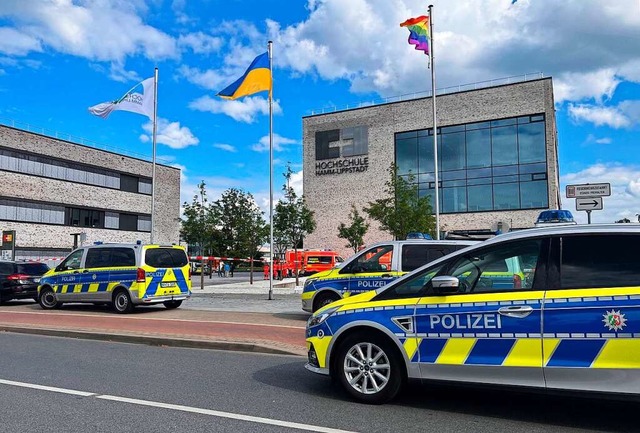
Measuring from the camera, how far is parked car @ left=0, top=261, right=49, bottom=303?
18.6 metres

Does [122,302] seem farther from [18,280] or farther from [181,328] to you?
[18,280]

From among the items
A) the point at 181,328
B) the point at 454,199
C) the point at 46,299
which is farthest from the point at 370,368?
the point at 454,199

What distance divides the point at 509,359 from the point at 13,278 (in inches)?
719

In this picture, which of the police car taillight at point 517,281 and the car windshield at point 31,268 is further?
the car windshield at point 31,268

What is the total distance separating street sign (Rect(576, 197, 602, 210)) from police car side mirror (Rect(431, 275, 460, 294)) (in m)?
7.85

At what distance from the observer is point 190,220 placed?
34.5m

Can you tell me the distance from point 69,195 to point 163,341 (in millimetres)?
43158

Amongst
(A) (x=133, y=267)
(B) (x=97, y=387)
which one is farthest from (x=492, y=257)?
(A) (x=133, y=267)

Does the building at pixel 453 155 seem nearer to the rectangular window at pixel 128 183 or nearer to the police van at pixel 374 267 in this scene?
the rectangular window at pixel 128 183

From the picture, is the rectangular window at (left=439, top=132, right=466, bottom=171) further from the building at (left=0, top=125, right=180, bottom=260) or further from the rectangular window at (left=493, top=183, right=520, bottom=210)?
the building at (left=0, top=125, right=180, bottom=260)

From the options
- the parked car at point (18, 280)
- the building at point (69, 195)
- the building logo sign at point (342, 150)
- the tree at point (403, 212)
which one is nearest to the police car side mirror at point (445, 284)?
the parked car at point (18, 280)

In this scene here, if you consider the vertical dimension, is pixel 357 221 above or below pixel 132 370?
above

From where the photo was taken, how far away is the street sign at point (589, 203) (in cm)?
1166

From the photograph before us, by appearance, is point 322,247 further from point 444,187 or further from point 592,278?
point 592,278
